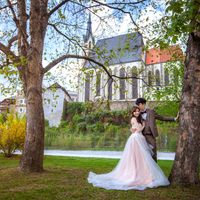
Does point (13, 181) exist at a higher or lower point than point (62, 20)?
lower

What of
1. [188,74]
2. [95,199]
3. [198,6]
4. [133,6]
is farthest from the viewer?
[133,6]

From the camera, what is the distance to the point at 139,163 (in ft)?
18.7

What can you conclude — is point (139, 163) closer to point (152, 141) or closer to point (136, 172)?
point (136, 172)

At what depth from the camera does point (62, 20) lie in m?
10.2

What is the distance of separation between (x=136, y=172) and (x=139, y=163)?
0.19m

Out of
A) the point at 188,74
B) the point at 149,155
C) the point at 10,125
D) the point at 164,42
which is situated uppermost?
the point at 164,42

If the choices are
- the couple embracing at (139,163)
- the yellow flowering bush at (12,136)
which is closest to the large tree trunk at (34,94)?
the couple embracing at (139,163)

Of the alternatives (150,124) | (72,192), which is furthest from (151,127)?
(72,192)

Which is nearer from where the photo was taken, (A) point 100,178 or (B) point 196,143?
(B) point 196,143

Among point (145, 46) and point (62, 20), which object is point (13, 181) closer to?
point (145, 46)

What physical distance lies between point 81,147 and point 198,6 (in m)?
17.5

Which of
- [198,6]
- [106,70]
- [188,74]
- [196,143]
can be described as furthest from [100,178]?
[106,70]

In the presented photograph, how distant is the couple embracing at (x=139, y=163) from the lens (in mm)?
5453

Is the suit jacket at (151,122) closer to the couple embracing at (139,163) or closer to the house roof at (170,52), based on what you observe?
the couple embracing at (139,163)
